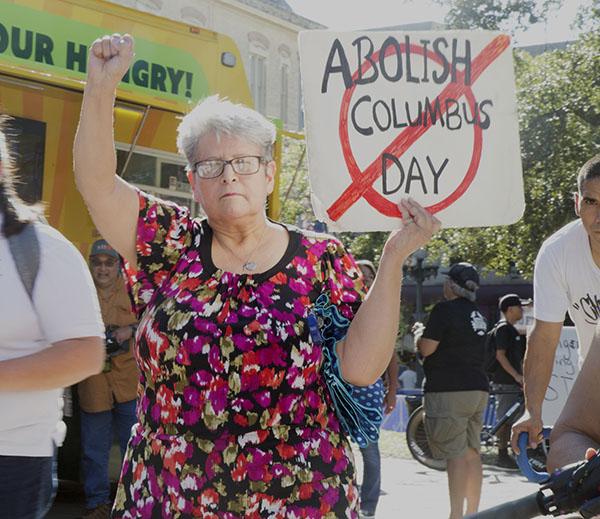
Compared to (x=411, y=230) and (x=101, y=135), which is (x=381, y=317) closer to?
(x=411, y=230)

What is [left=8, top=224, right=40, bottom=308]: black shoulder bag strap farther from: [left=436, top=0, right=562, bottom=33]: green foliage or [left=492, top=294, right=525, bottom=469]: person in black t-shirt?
[left=436, top=0, right=562, bottom=33]: green foliage

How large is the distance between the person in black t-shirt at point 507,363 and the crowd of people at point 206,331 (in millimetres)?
8682

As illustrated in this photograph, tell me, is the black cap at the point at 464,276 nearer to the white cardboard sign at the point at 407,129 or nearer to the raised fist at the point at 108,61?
the white cardboard sign at the point at 407,129

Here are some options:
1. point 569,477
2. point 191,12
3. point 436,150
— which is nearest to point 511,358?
point 436,150

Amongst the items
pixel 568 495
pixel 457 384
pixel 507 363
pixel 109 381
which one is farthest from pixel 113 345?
pixel 507 363

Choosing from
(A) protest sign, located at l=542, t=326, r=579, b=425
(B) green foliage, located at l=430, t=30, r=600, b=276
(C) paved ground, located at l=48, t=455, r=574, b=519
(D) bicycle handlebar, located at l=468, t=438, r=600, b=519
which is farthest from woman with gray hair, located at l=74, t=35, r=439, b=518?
(B) green foliage, located at l=430, t=30, r=600, b=276

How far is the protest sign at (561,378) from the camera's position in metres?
7.42

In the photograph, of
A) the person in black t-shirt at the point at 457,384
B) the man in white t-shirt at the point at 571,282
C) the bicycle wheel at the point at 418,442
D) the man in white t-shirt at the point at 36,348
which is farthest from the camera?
the bicycle wheel at the point at 418,442

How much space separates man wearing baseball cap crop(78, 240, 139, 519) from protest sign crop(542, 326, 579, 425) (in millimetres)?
2777

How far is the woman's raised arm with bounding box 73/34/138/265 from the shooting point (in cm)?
286

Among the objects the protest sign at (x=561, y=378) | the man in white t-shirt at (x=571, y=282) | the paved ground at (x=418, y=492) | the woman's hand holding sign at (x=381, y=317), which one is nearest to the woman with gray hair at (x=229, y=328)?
the woman's hand holding sign at (x=381, y=317)

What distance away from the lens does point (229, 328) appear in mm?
2809

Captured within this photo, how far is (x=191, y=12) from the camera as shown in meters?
35.0

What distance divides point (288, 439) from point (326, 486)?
0.17 meters
